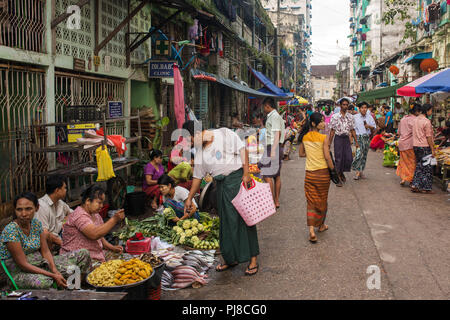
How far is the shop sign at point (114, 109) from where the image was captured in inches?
369

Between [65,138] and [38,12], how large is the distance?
6.95 ft

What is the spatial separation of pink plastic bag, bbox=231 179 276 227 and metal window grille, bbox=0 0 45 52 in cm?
405

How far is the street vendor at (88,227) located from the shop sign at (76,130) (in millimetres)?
2453

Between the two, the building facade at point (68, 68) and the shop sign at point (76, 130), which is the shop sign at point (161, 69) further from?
the shop sign at point (76, 130)

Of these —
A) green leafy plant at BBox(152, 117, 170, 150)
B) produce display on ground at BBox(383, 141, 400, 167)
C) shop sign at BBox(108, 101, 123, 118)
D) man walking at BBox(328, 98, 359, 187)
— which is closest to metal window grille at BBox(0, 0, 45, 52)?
shop sign at BBox(108, 101, 123, 118)

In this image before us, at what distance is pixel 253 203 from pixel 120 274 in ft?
5.35

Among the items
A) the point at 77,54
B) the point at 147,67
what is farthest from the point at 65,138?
the point at 147,67

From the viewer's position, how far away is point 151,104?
11.9 m

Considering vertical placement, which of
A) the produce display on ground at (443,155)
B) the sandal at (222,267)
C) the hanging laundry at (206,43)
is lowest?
the sandal at (222,267)

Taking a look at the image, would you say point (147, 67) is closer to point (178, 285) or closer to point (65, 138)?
point (65, 138)

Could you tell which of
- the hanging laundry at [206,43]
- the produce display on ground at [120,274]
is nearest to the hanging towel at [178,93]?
the hanging laundry at [206,43]

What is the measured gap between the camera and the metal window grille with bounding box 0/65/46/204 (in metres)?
6.34

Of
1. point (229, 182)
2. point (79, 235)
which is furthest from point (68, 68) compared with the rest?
point (229, 182)

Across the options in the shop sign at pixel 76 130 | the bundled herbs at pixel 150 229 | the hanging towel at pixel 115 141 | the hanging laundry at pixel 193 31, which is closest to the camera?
the bundled herbs at pixel 150 229
